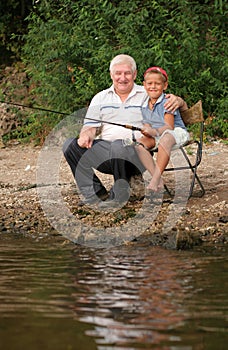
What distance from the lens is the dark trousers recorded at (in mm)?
7297

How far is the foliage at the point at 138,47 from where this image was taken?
1109cm

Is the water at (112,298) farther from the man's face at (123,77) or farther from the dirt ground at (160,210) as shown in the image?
the man's face at (123,77)

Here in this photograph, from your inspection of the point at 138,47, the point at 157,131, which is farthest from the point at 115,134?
the point at 138,47

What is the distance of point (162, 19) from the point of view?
11461 millimetres

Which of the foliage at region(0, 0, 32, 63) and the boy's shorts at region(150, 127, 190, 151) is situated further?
the foliage at region(0, 0, 32, 63)

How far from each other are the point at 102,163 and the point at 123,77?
767mm

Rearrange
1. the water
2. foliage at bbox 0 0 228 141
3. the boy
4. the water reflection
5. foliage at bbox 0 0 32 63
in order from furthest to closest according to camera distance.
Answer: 1. foliage at bbox 0 0 32 63
2. foliage at bbox 0 0 228 141
3. the boy
4. the water reflection
5. the water

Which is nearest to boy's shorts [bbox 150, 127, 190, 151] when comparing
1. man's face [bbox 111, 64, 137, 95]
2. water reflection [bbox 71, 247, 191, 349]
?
man's face [bbox 111, 64, 137, 95]

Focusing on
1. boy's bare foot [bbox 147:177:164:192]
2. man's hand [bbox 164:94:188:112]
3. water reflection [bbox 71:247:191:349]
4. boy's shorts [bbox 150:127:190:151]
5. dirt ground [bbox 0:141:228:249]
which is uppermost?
man's hand [bbox 164:94:188:112]

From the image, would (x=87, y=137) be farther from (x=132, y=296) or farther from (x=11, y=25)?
(x=11, y=25)

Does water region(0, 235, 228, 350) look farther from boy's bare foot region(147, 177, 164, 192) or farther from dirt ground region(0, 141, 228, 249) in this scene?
boy's bare foot region(147, 177, 164, 192)

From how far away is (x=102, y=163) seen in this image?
24.5 ft

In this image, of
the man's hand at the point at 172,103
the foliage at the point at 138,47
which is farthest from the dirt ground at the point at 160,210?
the foliage at the point at 138,47

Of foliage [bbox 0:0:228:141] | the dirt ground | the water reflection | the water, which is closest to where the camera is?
the water
